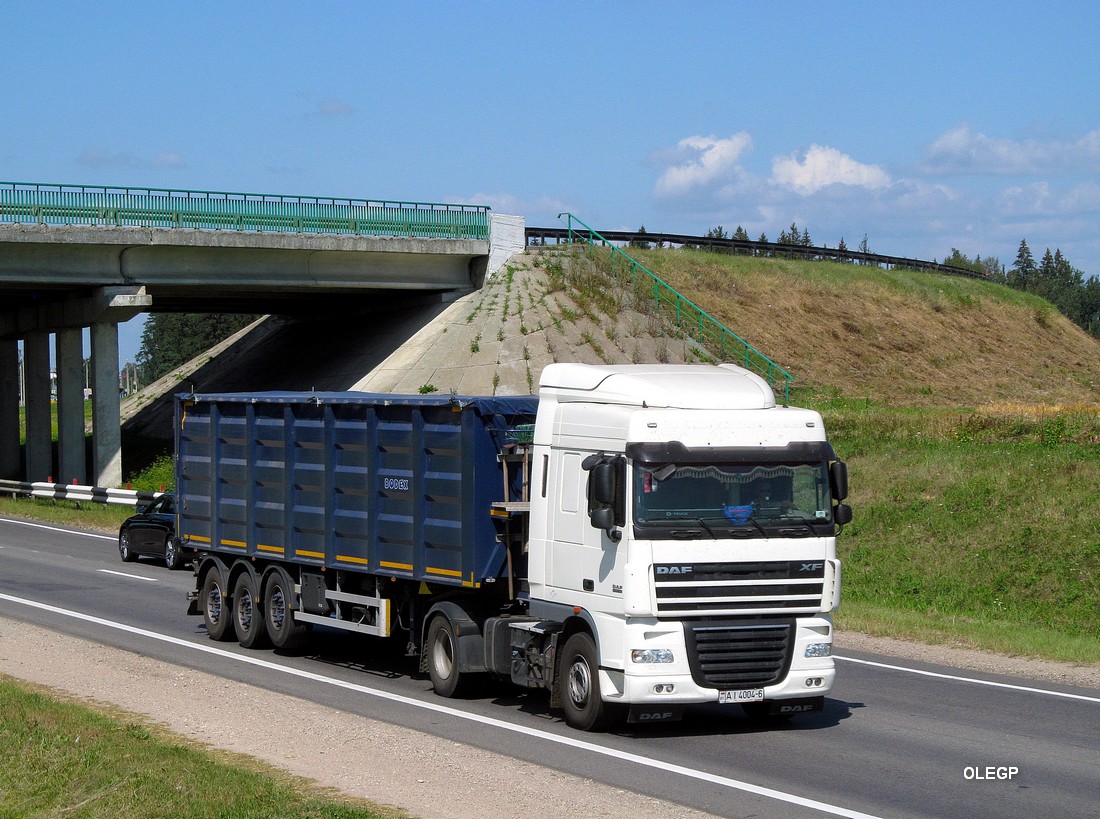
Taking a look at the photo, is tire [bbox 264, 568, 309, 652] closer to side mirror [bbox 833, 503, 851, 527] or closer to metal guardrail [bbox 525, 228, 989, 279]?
side mirror [bbox 833, 503, 851, 527]

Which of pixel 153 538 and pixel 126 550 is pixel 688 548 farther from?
pixel 126 550

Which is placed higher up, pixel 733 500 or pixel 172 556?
pixel 733 500

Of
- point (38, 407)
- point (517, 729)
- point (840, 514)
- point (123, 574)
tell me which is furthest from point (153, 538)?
point (38, 407)

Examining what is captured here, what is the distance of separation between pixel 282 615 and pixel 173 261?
1047 inches

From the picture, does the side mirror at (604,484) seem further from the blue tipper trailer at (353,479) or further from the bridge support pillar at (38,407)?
the bridge support pillar at (38,407)

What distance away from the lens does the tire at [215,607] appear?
17.3m

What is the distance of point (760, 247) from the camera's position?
61.3m

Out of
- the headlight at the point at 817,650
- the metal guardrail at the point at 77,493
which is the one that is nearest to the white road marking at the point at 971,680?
the headlight at the point at 817,650

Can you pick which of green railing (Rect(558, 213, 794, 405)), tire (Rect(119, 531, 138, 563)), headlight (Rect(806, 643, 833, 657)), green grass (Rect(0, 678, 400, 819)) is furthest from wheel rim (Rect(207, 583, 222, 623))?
→ green railing (Rect(558, 213, 794, 405))

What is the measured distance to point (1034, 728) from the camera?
11984 millimetres

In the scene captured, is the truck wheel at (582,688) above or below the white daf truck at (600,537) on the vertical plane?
below

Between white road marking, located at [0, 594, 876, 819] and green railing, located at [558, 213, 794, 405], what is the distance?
2875 cm

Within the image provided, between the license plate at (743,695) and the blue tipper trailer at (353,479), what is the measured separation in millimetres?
2708

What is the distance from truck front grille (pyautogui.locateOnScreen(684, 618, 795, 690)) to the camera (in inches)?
442
